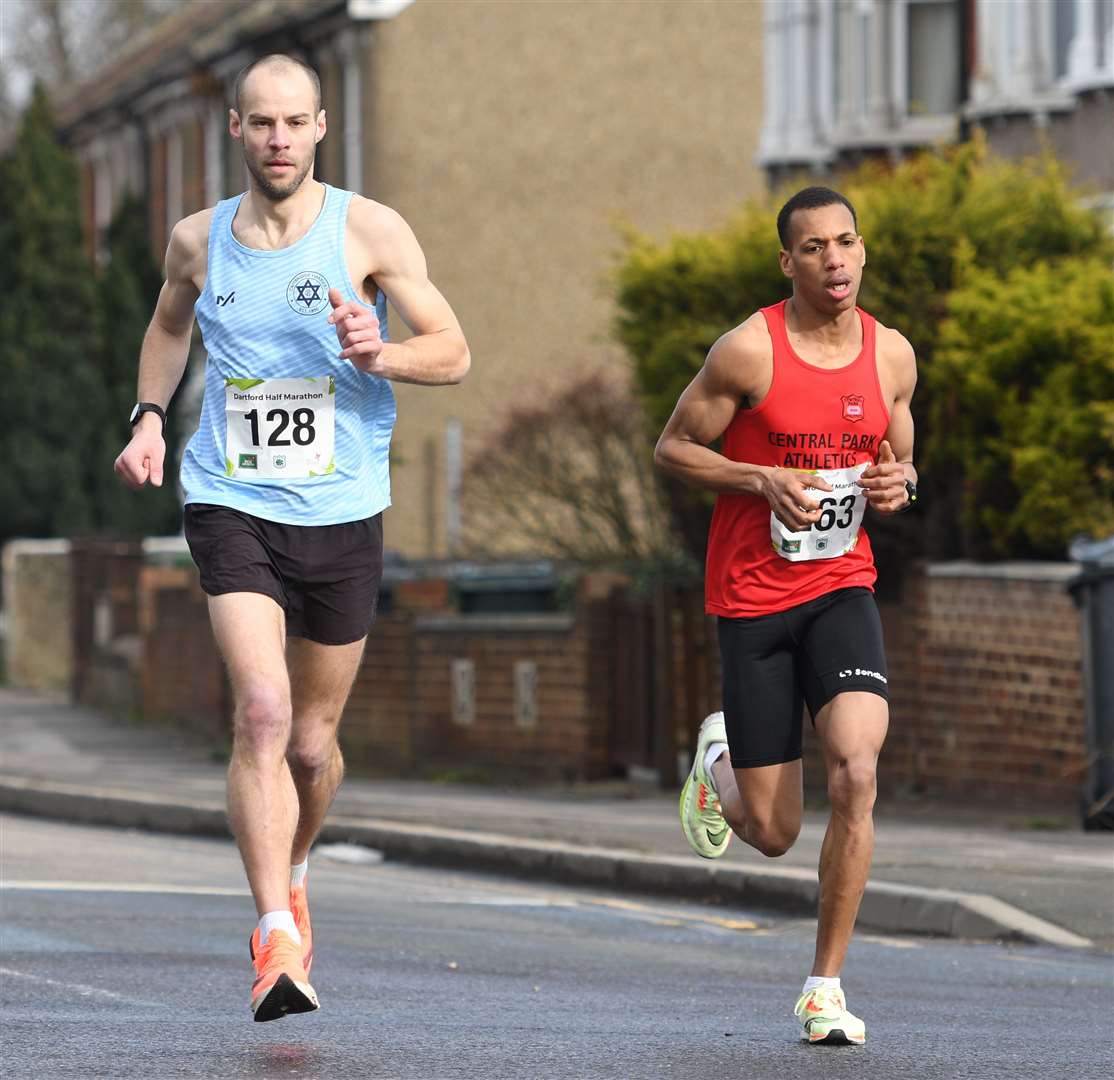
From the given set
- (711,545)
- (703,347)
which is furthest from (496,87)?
(711,545)

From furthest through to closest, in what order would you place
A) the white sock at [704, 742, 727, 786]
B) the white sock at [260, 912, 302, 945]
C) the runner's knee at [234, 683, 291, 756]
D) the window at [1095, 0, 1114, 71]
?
the window at [1095, 0, 1114, 71], the white sock at [704, 742, 727, 786], the runner's knee at [234, 683, 291, 756], the white sock at [260, 912, 302, 945]

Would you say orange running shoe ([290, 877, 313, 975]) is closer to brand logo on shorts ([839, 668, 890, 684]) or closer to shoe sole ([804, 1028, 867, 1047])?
shoe sole ([804, 1028, 867, 1047])

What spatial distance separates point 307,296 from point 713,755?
6.17 ft

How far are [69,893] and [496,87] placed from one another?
72.5 feet

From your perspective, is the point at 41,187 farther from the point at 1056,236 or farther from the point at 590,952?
the point at 590,952

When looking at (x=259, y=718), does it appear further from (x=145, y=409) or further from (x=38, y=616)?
(x=38, y=616)

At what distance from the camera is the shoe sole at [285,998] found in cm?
550

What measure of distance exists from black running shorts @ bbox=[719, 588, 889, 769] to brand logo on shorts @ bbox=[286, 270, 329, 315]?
1.33 meters

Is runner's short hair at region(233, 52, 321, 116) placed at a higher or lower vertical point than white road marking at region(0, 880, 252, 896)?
higher

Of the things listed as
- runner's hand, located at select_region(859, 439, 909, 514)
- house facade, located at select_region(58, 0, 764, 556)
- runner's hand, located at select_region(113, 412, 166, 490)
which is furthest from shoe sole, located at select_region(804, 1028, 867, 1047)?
house facade, located at select_region(58, 0, 764, 556)

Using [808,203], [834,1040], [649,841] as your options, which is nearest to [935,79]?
[649,841]

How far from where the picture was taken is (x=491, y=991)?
A: 7242 mm

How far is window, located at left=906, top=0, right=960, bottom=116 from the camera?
21.4 m

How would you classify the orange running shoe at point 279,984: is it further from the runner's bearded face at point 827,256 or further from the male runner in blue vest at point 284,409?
the runner's bearded face at point 827,256
